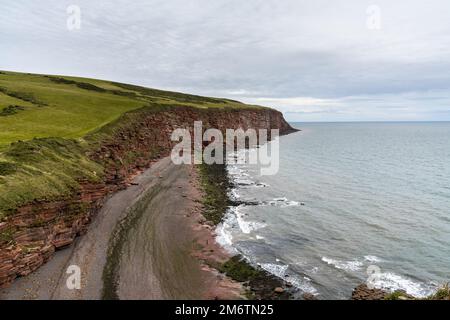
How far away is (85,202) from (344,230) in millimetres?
28172

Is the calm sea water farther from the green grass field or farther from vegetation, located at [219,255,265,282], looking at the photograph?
the green grass field

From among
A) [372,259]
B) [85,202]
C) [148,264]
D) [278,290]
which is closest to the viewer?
[278,290]

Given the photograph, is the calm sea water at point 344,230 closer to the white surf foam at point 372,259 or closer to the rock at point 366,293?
the white surf foam at point 372,259

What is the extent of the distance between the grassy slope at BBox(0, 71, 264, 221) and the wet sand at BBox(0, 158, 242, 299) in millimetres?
5050

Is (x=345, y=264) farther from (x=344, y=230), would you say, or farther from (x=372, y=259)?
(x=344, y=230)

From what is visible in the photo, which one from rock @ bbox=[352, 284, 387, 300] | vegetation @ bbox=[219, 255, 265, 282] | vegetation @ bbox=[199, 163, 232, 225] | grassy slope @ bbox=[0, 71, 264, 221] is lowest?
vegetation @ bbox=[219, 255, 265, 282]

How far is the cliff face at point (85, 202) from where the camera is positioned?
24.6 m

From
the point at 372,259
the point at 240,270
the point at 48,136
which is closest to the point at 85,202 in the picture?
the point at 48,136

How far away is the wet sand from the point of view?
24.0 m

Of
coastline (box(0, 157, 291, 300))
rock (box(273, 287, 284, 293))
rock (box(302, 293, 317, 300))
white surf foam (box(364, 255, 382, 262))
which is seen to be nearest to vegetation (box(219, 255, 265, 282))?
coastline (box(0, 157, 291, 300))

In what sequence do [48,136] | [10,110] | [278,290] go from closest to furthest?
[278,290]
[48,136]
[10,110]

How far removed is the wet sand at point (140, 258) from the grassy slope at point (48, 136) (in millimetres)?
5050

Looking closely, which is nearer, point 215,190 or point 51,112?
point 215,190

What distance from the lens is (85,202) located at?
34938 millimetres
